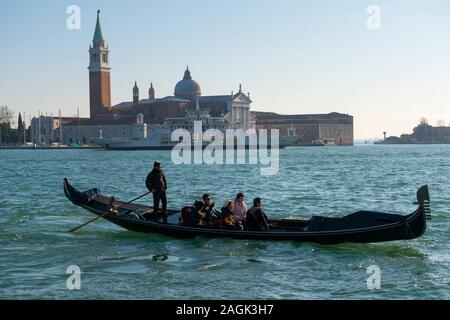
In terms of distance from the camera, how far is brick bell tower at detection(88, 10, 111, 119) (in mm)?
102312

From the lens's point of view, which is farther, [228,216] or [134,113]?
[134,113]

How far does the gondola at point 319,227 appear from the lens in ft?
33.3

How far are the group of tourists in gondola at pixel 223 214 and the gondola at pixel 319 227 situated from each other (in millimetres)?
105

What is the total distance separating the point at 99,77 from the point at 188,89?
1425 cm

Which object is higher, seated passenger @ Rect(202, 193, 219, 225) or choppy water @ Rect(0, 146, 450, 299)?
seated passenger @ Rect(202, 193, 219, 225)

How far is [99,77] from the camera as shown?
102 meters

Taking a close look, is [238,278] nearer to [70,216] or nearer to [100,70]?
[70,216]

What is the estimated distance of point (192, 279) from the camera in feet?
29.8

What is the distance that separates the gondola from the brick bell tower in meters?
92.1

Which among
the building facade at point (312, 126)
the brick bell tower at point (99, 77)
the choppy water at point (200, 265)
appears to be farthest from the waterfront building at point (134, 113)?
the choppy water at point (200, 265)

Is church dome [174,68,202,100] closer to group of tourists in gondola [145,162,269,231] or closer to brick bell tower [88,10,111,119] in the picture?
brick bell tower [88,10,111,119]

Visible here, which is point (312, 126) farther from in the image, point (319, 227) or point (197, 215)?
point (319, 227)

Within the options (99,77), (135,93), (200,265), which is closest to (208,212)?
(200,265)

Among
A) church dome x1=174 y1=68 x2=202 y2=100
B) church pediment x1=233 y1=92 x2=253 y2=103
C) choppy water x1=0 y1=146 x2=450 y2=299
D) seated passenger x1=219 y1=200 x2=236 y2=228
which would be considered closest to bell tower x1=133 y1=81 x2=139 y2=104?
church dome x1=174 y1=68 x2=202 y2=100
